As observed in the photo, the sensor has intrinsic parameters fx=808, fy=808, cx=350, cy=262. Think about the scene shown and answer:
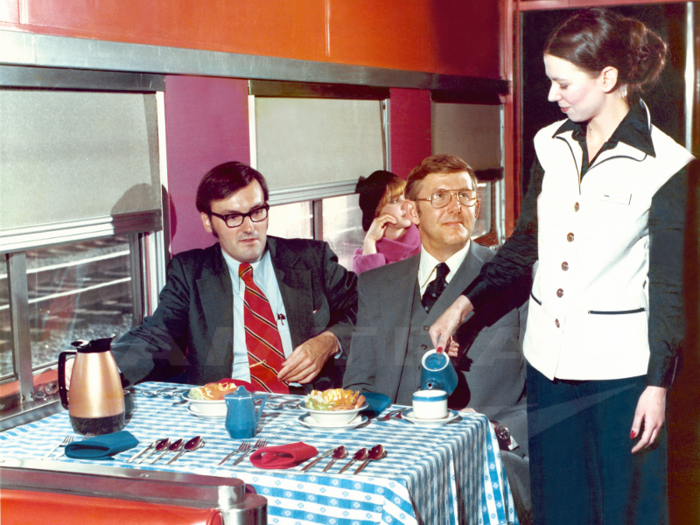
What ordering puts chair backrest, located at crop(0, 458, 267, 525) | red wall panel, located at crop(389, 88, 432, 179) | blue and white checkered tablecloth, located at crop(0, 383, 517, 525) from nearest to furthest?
chair backrest, located at crop(0, 458, 267, 525), blue and white checkered tablecloth, located at crop(0, 383, 517, 525), red wall panel, located at crop(389, 88, 432, 179)

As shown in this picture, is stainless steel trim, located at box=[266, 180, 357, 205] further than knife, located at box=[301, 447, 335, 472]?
Yes

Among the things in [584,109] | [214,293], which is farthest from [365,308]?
[584,109]

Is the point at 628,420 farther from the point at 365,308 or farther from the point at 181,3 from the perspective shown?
the point at 181,3

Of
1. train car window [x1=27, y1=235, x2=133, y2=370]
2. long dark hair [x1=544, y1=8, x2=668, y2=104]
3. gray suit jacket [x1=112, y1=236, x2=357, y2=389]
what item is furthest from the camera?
train car window [x1=27, y1=235, x2=133, y2=370]

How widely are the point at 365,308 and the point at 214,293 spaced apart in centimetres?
53

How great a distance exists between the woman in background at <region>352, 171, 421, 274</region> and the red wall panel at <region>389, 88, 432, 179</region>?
0.72ft

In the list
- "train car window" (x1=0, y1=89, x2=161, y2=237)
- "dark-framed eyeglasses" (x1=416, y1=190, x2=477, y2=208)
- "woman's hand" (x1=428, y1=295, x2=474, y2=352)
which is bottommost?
"woman's hand" (x1=428, y1=295, x2=474, y2=352)

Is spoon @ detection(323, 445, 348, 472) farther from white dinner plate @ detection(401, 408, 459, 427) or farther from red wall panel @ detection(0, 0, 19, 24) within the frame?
red wall panel @ detection(0, 0, 19, 24)

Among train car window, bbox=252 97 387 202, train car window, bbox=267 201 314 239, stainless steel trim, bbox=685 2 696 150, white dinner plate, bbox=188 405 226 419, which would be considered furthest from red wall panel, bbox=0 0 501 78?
stainless steel trim, bbox=685 2 696 150

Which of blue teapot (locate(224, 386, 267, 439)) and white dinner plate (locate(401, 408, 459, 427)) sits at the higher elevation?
blue teapot (locate(224, 386, 267, 439))

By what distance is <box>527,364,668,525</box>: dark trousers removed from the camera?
2.11 metres

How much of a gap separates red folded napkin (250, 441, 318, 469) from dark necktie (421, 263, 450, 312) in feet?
3.55

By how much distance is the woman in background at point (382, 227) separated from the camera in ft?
11.9

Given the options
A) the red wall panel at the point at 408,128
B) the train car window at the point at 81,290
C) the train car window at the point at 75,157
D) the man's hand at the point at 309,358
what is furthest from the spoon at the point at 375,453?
the train car window at the point at 81,290
